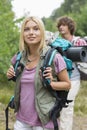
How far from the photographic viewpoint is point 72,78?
5242 millimetres

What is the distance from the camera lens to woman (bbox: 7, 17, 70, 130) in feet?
11.0

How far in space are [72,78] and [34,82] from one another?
1931 mm

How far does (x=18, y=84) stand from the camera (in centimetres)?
347

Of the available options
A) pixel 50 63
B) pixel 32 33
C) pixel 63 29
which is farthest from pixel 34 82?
pixel 63 29

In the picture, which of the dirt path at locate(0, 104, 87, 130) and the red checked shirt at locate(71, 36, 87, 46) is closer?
the red checked shirt at locate(71, 36, 87, 46)

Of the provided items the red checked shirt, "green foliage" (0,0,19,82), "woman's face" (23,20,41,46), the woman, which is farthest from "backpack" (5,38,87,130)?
"green foliage" (0,0,19,82)

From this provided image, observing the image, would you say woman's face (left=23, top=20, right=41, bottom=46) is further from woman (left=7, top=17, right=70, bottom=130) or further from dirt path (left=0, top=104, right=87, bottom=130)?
dirt path (left=0, top=104, right=87, bottom=130)

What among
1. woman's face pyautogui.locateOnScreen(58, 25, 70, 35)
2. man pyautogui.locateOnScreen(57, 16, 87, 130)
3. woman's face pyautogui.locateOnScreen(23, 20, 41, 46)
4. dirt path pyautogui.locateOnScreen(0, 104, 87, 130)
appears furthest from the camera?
dirt path pyautogui.locateOnScreen(0, 104, 87, 130)

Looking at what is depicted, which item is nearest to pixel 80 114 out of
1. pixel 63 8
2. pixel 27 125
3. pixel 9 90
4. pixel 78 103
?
pixel 78 103

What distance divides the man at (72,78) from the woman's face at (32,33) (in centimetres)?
163

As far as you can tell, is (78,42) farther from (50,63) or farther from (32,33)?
(50,63)

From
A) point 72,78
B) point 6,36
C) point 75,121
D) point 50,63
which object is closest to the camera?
point 50,63

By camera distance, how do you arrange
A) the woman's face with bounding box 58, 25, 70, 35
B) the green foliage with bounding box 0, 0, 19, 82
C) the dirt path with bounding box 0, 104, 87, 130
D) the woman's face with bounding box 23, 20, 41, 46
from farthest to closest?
1. the green foliage with bounding box 0, 0, 19, 82
2. the dirt path with bounding box 0, 104, 87, 130
3. the woman's face with bounding box 58, 25, 70, 35
4. the woman's face with bounding box 23, 20, 41, 46

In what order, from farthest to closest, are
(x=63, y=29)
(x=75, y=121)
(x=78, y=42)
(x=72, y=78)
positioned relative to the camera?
1. (x=75, y=121)
2. (x=63, y=29)
3. (x=72, y=78)
4. (x=78, y=42)
